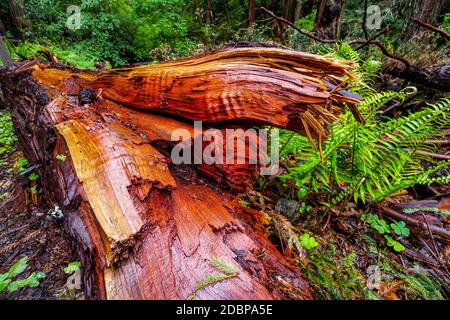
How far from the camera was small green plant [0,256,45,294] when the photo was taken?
166 centimetres

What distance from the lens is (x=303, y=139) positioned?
8.75 feet

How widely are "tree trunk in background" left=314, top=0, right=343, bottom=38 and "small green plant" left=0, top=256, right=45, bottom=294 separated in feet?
23.5

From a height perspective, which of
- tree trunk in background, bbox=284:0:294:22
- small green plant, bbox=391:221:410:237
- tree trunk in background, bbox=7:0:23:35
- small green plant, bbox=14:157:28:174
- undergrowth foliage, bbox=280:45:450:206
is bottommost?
small green plant, bbox=391:221:410:237

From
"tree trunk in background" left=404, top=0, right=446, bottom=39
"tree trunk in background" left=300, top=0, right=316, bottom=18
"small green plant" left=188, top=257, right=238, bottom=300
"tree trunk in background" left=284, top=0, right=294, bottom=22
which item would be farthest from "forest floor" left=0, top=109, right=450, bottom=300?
"tree trunk in background" left=300, top=0, right=316, bottom=18

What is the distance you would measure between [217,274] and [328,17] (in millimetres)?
7033

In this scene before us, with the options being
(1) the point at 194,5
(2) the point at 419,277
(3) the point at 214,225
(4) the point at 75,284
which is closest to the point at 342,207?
(2) the point at 419,277

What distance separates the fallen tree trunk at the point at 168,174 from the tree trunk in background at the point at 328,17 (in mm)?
5472

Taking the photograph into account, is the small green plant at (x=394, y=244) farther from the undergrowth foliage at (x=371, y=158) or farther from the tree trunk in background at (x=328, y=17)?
the tree trunk in background at (x=328, y=17)

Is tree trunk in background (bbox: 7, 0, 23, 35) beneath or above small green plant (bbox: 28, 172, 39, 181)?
above

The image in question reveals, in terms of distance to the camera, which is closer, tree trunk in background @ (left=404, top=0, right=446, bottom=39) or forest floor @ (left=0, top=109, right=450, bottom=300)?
forest floor @ (left=0, top=109, right=450, bottom=300)

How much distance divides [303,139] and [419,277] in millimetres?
1523

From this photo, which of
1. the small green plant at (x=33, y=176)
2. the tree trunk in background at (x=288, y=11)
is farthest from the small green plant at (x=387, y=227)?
the tree trunk in background at (x=288, y=11)

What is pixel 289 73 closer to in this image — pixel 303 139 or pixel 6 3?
pixel 303 139

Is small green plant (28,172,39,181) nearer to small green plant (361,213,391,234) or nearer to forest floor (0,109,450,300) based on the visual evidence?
forest floor (0,109,450,300)
